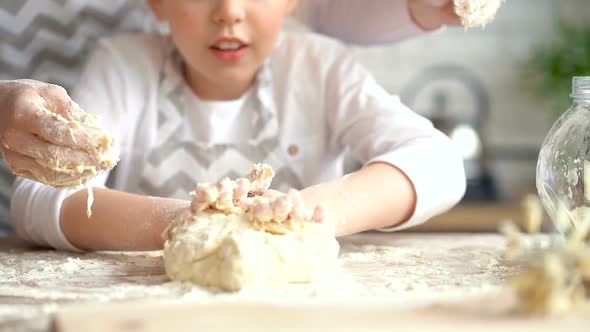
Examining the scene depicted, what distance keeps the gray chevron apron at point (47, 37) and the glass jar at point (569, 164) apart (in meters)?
0.81

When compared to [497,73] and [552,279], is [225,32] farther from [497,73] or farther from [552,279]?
[497,73]

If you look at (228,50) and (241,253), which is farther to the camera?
(228,50)

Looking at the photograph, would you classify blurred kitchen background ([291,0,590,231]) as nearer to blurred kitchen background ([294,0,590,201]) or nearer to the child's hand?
blurred kitchen background ([294,0,590,201])

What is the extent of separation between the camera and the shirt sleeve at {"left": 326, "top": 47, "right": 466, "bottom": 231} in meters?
1.05

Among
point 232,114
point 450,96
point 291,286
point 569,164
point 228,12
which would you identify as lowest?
point 291,286

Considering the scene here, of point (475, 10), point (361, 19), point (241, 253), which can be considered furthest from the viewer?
point (361, 19)

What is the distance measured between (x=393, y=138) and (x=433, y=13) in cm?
21

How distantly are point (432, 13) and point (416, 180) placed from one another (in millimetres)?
300

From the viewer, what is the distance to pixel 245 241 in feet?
2.49

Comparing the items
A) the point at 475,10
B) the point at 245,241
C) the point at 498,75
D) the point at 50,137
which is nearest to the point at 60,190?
→ the point at 50,137

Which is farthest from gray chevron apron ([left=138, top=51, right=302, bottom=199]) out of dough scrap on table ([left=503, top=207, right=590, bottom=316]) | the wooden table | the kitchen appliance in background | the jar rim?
the kitchen appliance in background

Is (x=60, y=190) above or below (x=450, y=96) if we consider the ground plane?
below

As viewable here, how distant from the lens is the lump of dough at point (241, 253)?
0.73 meters

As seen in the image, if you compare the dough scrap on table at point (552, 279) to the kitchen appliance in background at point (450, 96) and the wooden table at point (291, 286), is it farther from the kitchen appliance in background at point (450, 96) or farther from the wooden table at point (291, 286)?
the kitchen appliance in background at point (450, 96)
